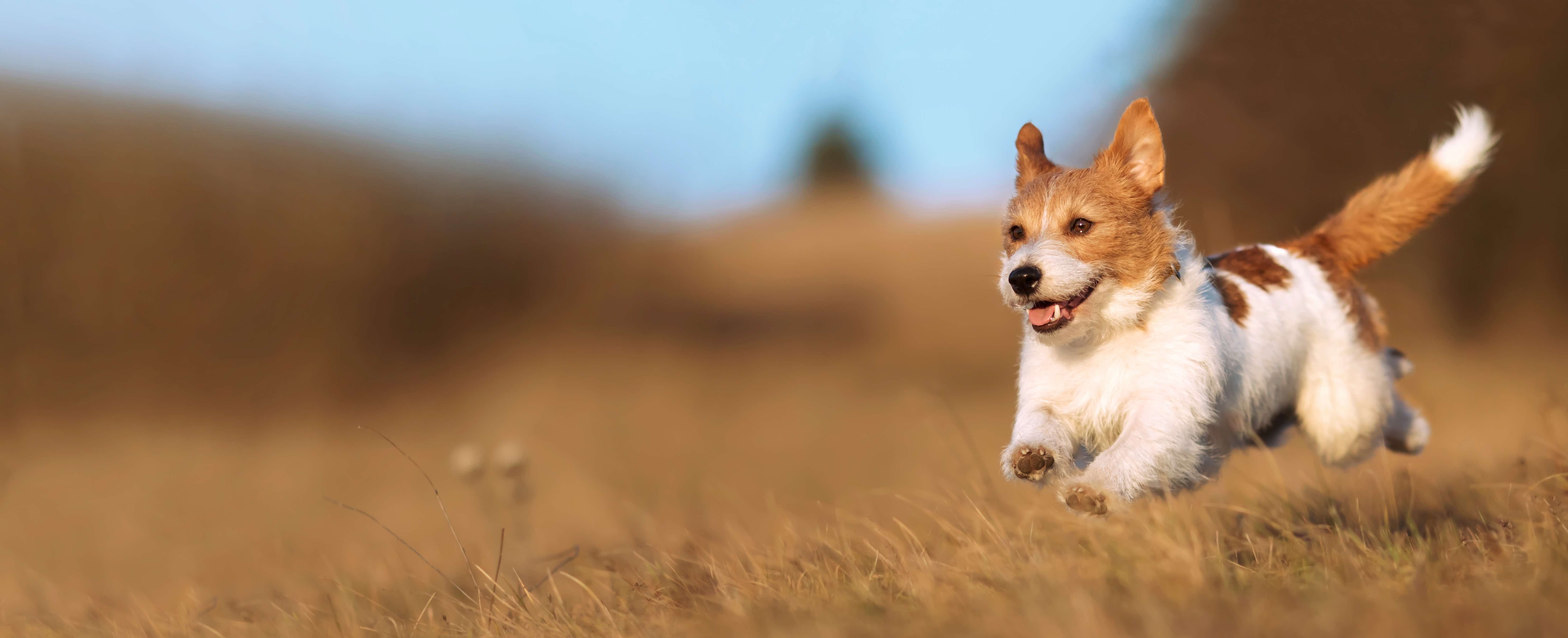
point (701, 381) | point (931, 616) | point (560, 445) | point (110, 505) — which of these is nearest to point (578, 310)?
point (701, 381)

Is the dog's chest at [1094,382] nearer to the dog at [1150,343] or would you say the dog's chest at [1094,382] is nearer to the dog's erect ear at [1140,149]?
the dog at [1150,343]

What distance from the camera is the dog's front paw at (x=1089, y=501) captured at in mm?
2336

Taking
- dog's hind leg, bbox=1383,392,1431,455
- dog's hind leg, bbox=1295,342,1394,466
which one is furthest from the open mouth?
dog's hind leg, bbox=1383,392,1431,455

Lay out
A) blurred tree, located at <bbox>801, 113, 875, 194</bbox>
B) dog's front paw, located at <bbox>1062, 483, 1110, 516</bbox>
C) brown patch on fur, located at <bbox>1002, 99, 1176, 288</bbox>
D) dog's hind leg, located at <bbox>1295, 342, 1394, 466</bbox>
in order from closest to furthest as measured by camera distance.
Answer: dog's front paw, located at <bbox>1062, 483, 1110, 516</bbox> < brown patch on fur, located at <bbox>1002, 99, 1176, 288</bbox> < dog's hind leg, located at <bbox>1295, 342, 1394, 466</bbox> < blurred tree, located at <bbox>801, 113, 875, 194</bbox>

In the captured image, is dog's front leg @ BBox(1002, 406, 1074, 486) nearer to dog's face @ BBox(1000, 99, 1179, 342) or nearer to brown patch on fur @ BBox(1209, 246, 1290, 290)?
dog's face @ BBox(1000, 99, 1179, 342)

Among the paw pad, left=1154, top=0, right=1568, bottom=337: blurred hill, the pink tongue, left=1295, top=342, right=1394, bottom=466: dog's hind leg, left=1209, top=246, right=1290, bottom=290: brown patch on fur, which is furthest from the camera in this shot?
left=1154, top=0, right=1568, bottom=337: blurred hill

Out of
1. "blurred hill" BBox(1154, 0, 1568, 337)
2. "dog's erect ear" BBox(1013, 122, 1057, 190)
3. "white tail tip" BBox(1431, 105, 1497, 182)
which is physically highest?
"blurred hill" BBox(1154, 0, 1568, 337)

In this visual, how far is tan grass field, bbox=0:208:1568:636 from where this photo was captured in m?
2.09

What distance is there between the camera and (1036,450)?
2.55 metres

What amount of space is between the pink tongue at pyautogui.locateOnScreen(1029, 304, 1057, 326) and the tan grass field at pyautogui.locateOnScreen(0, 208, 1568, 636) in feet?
1.71

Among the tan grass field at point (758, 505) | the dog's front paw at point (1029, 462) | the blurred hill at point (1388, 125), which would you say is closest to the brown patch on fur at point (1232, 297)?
the tan grass field at point (758, 505)

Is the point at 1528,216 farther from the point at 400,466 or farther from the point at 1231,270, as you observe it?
the point at 400,466

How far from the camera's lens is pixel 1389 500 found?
9.55ft

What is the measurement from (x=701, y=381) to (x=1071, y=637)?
11.9 m
